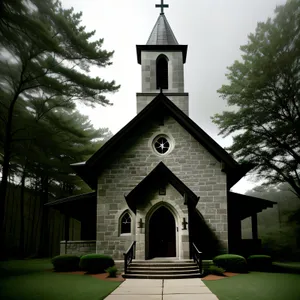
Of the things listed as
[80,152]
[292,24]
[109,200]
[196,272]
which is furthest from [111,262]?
[292,24]

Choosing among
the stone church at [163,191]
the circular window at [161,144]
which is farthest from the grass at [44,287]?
the circular window at [161,144]

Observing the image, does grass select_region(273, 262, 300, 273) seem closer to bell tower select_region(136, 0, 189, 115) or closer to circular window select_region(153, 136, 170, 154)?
circular window select_region(153, 136, 170, 154)

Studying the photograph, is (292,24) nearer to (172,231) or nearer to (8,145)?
(8,145)

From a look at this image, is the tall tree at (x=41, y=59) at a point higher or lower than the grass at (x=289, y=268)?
higher

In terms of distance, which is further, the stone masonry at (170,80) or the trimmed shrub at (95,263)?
the stone masonry at (170,80)

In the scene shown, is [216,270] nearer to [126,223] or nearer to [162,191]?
[162,191]

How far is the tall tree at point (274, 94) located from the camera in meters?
8.11

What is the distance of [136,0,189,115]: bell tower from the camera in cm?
1816

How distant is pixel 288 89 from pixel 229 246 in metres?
8.12

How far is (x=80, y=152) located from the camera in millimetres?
16922

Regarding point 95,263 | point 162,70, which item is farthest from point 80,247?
point 162,70

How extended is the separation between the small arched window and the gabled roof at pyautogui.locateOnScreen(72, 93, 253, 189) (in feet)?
12.8

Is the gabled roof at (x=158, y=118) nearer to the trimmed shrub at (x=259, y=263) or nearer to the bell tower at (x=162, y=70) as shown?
the bell tower at (x=162, y=70)

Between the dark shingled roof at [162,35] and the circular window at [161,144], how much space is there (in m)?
7.25
